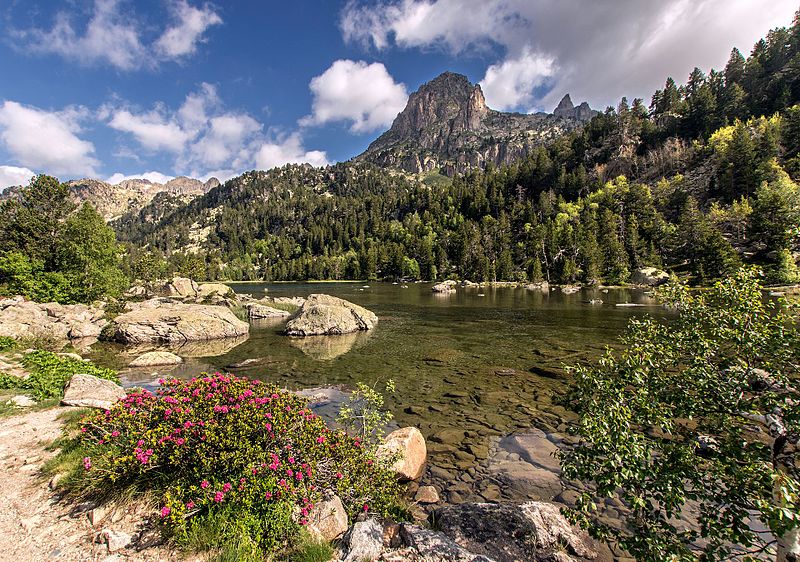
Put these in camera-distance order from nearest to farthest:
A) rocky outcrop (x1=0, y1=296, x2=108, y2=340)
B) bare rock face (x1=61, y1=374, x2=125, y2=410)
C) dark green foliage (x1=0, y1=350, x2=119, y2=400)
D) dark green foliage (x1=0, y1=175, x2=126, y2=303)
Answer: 1. bare rock face (x1=61, y1=374, x2=125, y2=410)
2. dark green foliage (x1=0, y1=350, x2=119, y2=400)
3. rocky outcrop (x1=0, y1=296, x2=108, y2=340)
4. dark green foliage (x1=0, y1=175, x2=126, y2=303)

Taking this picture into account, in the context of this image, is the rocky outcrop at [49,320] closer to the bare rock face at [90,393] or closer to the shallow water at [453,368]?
the shallow water at [453,368]

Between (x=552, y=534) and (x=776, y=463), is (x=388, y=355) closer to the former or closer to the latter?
(x=552, y=534)

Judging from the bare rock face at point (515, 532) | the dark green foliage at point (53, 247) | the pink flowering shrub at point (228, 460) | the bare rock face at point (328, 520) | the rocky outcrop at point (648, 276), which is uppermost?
the dark green foliage at point (53, 247)

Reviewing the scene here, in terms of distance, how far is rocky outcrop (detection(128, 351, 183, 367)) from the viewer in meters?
26.5

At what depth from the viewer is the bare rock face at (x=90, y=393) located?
1383 centimetres

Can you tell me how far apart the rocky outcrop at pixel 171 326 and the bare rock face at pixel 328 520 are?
3480 cm

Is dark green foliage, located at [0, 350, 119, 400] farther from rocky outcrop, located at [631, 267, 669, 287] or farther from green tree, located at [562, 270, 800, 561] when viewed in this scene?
rocky outcrop, located at [631, 267, 669, 287]

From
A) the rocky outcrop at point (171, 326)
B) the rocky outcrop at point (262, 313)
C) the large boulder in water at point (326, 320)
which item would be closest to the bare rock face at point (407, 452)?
the large boulder in water at point (326, 320)

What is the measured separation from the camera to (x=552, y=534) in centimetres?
823

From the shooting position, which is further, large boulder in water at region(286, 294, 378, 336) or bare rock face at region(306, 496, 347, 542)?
large boulder in water at region(286, 294, 378, 336)

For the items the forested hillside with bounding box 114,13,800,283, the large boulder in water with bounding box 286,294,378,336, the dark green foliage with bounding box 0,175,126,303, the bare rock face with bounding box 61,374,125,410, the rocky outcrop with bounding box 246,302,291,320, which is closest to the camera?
the bare rock face with bounding box 61,374,125,410

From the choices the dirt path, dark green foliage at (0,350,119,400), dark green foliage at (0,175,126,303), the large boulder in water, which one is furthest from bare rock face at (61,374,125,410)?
dark green foliage at (0,175,126,303)

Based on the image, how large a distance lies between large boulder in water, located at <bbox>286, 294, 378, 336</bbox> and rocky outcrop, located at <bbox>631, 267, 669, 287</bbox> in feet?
274

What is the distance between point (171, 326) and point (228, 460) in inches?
1416
